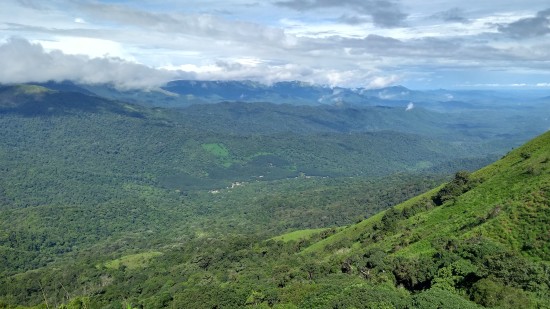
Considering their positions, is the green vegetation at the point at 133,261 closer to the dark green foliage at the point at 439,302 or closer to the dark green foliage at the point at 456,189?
the dark green foliage at the point at 456,189

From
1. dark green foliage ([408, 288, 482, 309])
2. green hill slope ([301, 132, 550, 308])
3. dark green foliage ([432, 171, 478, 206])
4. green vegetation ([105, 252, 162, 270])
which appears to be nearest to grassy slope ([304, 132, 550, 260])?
green hill slope ([301, 132, 550, 308])

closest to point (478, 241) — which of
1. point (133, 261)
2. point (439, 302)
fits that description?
point (439, 302)

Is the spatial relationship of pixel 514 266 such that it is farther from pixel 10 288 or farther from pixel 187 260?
pixel 10 288

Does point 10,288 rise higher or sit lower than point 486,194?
lower

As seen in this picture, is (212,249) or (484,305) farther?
(212,249)

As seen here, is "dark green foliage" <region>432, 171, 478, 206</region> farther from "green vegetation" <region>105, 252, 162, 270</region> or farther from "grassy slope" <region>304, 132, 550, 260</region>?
"green vegetation" <region>105, 252, 162, 270</region>

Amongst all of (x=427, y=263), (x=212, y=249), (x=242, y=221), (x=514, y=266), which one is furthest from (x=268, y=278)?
(x=242, y=221)

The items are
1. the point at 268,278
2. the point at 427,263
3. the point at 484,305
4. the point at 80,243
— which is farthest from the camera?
the point at 80,243

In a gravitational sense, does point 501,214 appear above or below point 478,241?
above

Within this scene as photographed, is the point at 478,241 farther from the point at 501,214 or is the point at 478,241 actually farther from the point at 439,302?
the point at 439,302
